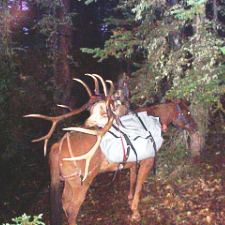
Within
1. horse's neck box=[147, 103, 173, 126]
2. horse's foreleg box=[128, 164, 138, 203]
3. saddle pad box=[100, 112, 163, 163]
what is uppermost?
horse's neck box=[147, 103, 173, 126]

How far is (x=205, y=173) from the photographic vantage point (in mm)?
8867

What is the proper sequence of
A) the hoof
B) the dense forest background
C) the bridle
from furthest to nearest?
the bridle → the hoof → the dense forest background

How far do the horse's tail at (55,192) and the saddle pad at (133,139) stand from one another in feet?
2.80

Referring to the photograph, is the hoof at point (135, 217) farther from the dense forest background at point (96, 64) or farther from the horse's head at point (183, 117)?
the dense forest background at point (96, 64)

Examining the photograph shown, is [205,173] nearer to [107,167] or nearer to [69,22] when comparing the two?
[107,167]

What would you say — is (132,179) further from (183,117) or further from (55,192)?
(55,192)

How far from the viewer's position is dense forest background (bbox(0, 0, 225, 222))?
7543mm

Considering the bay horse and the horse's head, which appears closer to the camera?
the bay horse

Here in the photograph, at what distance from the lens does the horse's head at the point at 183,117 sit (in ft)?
26.8

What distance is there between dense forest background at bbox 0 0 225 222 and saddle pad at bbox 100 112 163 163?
688 mm

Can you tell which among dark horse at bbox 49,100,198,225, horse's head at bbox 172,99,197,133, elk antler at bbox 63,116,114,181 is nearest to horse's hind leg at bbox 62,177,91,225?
dark horse at bbox 49,100,198,225

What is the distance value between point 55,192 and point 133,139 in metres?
1.66

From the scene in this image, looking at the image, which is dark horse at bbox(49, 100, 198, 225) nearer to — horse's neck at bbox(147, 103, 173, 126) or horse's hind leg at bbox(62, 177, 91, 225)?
horse's hind leg at bbox(62, 177, 91, 225)

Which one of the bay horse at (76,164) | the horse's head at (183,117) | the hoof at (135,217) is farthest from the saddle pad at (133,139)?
the hoof at (135,217)
